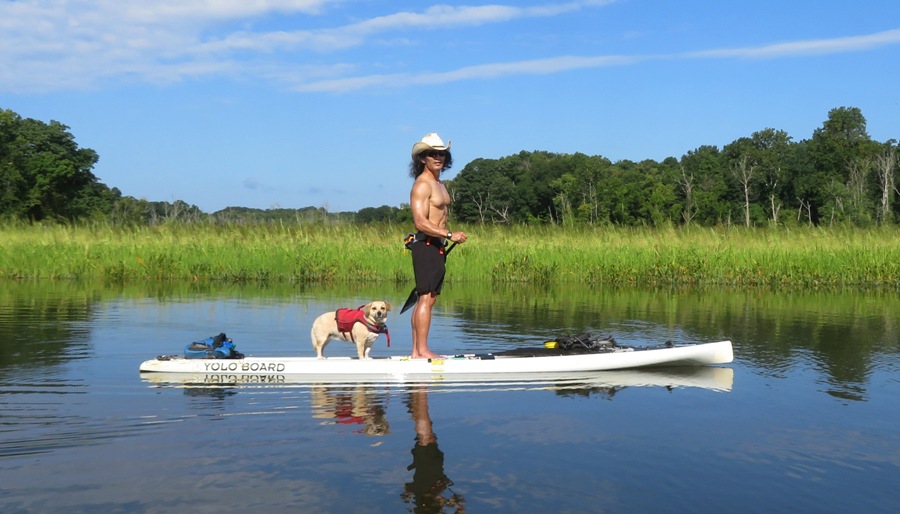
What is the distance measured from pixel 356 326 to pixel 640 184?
88.3 metres

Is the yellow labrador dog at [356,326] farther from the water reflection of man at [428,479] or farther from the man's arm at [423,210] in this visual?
the water reflection of man at [428,479]

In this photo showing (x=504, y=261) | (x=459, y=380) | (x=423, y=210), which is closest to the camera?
(x=459, y=380)

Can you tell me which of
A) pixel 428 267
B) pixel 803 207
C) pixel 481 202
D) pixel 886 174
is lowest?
pixel 428 267

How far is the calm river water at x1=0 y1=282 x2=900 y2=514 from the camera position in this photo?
14.6 feet

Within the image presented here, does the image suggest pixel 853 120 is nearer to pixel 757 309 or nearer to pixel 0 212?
pixel 0 212

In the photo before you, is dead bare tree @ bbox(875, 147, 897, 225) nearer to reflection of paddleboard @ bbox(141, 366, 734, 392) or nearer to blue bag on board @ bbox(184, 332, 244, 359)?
reflection of paddleboard @ bbox(141, 366, 734, 392)

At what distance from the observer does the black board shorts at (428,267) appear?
8.23m

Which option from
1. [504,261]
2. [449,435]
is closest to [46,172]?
[504,261]

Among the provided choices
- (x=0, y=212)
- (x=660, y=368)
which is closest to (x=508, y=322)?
(x=660, y=368)

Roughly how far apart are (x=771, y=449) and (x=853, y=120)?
319ft

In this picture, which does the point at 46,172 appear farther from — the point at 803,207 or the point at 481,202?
the point at 803,207

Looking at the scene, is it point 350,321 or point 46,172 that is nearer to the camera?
point 350,321

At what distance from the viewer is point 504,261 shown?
834 inches

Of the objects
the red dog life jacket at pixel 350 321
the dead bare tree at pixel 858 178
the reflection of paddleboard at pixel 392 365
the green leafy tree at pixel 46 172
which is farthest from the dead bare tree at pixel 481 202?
the red dog life jacket at pixel 350 321
